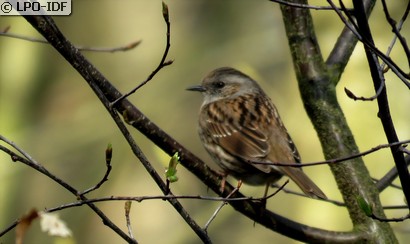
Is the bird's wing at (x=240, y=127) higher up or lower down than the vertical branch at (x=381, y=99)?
lower down

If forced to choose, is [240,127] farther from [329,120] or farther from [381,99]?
[381,99]

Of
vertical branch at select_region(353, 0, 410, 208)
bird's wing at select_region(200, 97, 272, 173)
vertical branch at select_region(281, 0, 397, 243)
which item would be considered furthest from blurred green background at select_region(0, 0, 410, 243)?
vertical branch at select_region(353, 0, 410, 208)

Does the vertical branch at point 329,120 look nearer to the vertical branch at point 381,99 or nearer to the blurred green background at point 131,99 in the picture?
the vertical branch at point 381,99

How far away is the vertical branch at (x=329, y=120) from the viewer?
4.48 meters

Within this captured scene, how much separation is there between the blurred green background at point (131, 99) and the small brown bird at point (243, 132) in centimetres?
105

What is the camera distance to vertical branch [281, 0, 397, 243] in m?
4.48

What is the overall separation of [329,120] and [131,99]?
13.9 feet

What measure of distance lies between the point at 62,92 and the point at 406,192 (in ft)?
21.7

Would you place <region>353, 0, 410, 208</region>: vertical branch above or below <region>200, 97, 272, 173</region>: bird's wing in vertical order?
above

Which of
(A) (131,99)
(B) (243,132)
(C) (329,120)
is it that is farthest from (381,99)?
(A) (131,99)

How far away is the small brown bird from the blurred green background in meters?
1.05

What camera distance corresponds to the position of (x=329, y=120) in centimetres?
474

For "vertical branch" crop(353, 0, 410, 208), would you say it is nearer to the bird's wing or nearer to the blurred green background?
the bird's wing

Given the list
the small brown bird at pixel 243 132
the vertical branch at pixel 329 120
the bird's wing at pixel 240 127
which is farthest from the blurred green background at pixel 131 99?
the vertical branch at pixel 329 120
